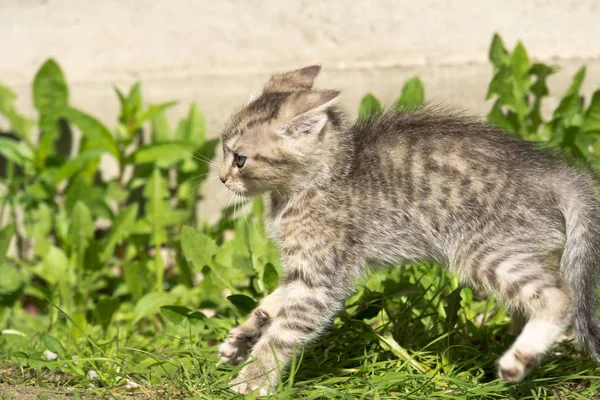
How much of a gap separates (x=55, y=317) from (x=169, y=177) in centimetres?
142

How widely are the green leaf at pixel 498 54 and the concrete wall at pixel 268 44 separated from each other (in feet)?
1.06

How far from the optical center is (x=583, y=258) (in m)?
3.61

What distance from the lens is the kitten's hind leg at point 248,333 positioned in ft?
13.1

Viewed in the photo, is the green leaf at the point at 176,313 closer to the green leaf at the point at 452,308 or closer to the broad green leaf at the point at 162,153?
the green leaf at the point at 452,308

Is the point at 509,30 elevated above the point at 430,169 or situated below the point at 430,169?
above

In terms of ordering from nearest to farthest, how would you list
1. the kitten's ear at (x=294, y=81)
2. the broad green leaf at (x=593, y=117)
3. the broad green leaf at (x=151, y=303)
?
the kitten's ear at (x=294, y=81) < the broad green leaf at (x=151, y=303) < the broad green leaf at (x=593, y=117)

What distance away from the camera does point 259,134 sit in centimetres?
400

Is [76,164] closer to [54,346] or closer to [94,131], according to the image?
[94,131]

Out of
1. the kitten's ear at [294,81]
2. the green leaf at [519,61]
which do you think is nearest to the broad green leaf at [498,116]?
the green leaf at [519,61]

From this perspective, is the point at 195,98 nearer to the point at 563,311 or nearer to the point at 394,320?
the point at 394,320

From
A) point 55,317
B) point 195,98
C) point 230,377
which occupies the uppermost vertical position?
point 195,98

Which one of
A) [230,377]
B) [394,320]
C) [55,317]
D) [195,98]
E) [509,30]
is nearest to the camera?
[230,377]

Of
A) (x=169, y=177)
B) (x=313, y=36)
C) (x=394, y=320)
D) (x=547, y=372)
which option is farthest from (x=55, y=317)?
(x=547, y=372)

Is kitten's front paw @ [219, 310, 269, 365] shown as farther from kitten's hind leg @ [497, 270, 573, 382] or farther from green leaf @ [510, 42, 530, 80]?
green leaf @ [510, 42, 530, 80]
